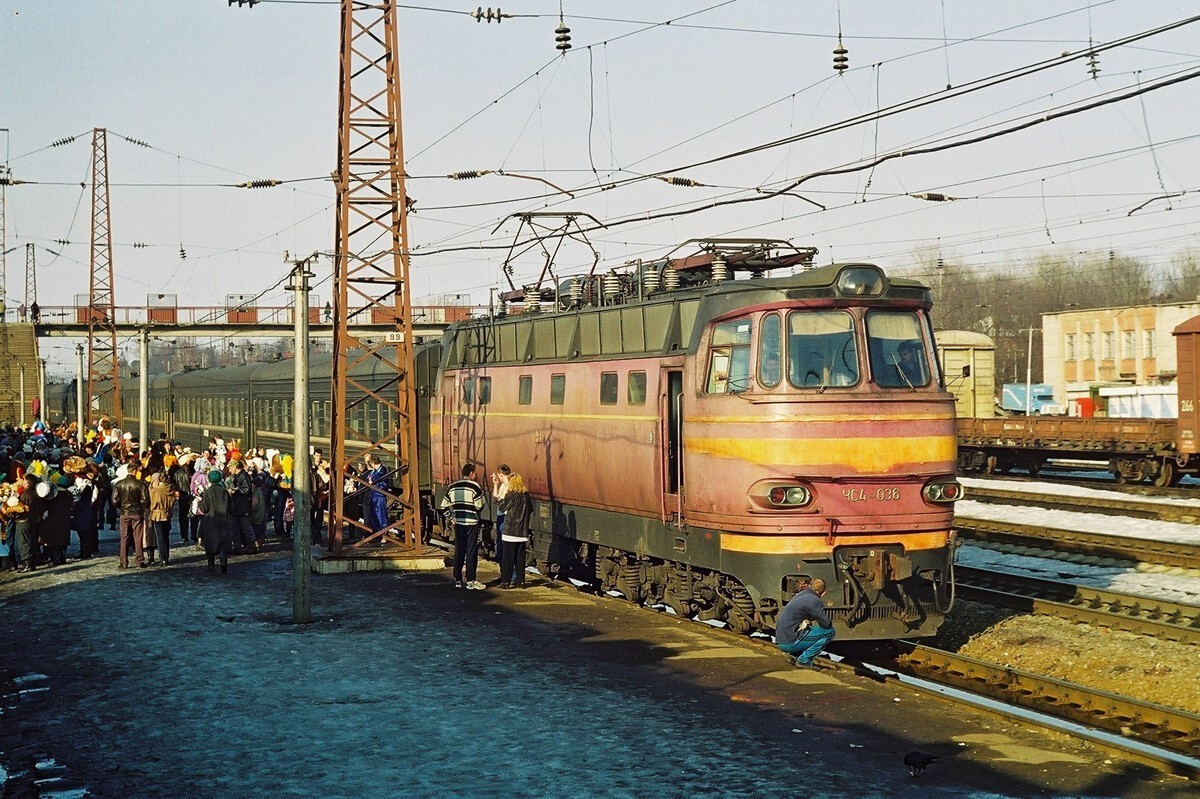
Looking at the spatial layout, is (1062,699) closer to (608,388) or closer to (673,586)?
(673,586)

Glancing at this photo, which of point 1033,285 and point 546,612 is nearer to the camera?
point 546,612

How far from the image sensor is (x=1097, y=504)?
28.2m

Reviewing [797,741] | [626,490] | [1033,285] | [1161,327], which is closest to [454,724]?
[797,741]

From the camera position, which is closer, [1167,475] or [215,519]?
[215,519]

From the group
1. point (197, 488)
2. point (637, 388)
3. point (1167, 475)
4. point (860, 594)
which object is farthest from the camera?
point (1167, 475)

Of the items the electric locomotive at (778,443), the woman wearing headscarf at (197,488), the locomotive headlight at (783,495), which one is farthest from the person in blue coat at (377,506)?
the locomotive headlight at (783,495)

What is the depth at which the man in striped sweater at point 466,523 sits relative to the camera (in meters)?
18.9

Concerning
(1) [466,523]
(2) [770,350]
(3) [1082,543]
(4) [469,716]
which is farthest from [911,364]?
(3) [1082,543]

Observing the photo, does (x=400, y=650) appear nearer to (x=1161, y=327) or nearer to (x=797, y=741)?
(x=797, y=741)

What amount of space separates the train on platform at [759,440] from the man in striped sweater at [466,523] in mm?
1388

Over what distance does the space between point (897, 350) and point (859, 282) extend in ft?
2.82

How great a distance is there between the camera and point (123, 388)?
70.6 meters

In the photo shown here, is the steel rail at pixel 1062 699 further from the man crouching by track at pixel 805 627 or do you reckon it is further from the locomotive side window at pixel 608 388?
the locomotive side window at pixel 608 388

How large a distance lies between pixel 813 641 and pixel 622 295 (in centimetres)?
650
